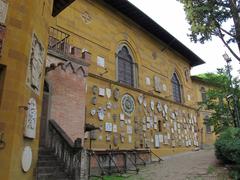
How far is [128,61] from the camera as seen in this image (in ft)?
58.4

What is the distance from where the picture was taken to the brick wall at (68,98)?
9766 mm

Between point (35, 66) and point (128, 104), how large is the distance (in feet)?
33.1

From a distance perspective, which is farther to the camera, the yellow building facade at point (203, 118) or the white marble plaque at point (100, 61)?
the yellow building facade at point (203, 118)

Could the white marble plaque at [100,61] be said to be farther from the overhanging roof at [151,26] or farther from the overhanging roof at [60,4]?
the overhanging roof at [60,4]

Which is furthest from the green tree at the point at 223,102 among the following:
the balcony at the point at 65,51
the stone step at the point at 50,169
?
the stone step at the point at 50,169

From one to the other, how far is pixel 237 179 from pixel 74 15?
11.0m

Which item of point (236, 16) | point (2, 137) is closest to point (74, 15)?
point (236, 16)

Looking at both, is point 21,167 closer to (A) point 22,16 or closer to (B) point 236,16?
(A) point 22,16

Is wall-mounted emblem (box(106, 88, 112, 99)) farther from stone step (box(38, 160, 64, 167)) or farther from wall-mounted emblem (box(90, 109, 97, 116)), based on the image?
stone step (box(38, 160, 64, 167))

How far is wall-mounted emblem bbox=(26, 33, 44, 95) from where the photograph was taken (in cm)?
612

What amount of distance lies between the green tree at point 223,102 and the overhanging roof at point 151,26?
618cm

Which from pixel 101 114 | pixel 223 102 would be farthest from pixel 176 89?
pixel 101 114

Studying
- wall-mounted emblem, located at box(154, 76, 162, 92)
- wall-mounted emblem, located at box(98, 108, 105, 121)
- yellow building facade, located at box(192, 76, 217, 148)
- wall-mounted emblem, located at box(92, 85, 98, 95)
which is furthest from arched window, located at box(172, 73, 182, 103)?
wall-mounted emblem, located at box(92, 85, 98, 95)

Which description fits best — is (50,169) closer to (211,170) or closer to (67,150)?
(67,150)
